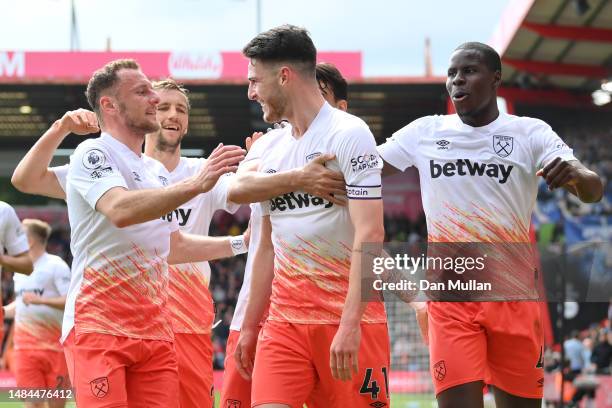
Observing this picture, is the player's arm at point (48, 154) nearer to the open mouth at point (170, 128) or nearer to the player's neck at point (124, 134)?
the player's neck at point (124, 134)

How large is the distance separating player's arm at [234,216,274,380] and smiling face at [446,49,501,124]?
1.45 m

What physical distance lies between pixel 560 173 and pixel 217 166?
5.81 ft

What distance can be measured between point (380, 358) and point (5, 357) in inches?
837

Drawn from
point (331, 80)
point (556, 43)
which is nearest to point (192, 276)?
point (331, 80)

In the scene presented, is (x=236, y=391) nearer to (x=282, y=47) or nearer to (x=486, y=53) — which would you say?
(x=282, y=47)

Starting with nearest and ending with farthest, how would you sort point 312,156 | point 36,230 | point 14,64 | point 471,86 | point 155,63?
point 312,156 < point 471,86 < point 36,230 < point 155,63 < point 14,64

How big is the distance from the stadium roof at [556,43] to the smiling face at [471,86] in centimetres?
1503

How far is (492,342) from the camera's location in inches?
231

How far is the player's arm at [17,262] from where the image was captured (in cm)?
742

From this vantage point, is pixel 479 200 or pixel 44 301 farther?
pixel 44 301

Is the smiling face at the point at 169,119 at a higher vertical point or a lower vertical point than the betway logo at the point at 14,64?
lower

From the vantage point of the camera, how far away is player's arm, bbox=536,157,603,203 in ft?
17.9

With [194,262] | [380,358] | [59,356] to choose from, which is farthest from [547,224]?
[380,358]

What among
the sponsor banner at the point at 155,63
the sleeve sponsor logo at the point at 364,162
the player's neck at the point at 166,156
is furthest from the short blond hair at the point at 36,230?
the sponsor banner at the point at 155,63
